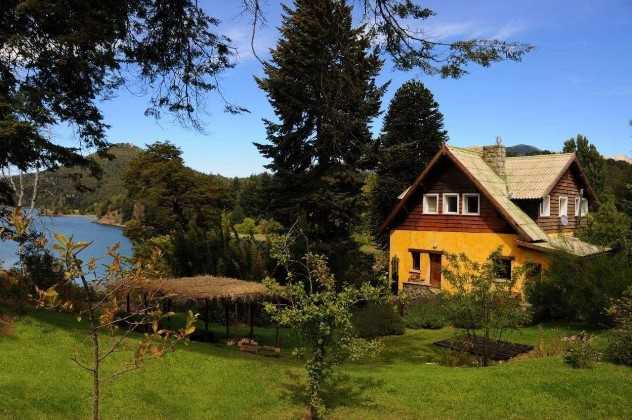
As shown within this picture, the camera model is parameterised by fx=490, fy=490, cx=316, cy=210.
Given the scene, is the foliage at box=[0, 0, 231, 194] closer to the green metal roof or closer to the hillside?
the hillside

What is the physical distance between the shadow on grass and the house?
45.0 feet

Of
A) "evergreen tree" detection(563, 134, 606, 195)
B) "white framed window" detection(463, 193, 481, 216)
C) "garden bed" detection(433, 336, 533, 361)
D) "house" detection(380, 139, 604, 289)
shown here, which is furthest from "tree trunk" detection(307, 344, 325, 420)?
"evergreen tree" detection(563, 134, 606, 195)

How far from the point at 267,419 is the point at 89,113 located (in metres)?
7.27

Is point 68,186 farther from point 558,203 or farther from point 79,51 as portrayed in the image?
point 558,203

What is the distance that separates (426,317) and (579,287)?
7022 millimetres

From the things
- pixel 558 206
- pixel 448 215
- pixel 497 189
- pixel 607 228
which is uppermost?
pixel 497 189

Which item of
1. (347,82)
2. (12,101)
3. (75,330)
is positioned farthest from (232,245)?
(347,82)

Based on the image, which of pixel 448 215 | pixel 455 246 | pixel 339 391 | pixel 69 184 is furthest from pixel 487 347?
pixel 69 184

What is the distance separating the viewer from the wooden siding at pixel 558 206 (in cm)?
2427

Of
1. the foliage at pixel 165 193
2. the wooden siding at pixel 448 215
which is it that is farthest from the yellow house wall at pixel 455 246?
the foliage at pixel 165 193

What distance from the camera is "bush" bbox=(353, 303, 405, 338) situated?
64.6 ft

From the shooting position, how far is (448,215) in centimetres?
2505

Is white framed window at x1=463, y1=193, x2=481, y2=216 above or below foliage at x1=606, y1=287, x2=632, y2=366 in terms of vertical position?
above

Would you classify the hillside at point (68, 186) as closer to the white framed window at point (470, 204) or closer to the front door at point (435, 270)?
the white framed window at point (470, 204)
